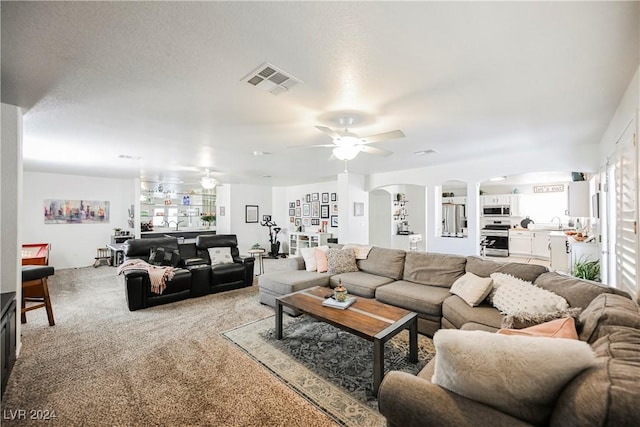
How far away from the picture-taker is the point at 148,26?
5.00 ft

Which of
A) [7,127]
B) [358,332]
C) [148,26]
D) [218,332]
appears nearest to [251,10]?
[148,26]

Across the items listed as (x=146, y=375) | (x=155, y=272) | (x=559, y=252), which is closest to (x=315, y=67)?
(x=146, y=375)

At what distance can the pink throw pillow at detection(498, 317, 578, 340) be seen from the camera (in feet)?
4.79

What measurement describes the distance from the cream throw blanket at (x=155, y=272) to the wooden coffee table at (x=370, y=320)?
2.14m

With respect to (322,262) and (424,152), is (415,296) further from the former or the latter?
(424,152)

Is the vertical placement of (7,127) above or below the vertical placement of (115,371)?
above

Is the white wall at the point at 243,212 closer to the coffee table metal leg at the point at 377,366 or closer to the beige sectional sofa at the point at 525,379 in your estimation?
the beige sectional sofa at the point at 525,379

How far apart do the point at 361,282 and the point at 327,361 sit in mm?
1384

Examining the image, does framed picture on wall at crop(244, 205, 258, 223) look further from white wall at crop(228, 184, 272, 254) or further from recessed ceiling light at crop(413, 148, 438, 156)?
recessed ceiling light at crop(413, 148, 438, 156)

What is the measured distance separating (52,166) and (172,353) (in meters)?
5.60

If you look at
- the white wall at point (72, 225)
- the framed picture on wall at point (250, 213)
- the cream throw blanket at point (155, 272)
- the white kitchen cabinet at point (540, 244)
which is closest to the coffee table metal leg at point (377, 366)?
the cream throw blanket at point (155, 272)

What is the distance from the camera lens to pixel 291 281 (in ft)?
12.3

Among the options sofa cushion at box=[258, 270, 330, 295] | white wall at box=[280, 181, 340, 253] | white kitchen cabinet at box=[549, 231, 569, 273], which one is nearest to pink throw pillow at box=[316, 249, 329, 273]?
sofa cushion at box=[258, 270, 330, 295]

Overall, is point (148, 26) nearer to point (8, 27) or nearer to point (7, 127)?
point (8, 27)
